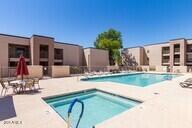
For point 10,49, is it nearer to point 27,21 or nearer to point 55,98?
point 27,21

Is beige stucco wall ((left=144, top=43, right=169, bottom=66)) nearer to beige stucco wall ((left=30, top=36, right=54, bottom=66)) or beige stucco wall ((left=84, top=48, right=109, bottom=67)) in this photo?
beige stucco wall ((left=84, top=48, right=109, bottom=67))

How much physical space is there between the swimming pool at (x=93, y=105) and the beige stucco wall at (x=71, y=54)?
55.8 ft

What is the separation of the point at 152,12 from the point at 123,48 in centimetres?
2074

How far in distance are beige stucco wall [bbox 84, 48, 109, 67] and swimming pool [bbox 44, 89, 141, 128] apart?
1716 cm

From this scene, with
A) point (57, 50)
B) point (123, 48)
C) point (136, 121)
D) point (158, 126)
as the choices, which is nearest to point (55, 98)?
point (136, 121)

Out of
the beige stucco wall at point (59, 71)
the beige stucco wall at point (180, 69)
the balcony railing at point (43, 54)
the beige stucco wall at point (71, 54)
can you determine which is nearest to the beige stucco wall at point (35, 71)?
the beige stucco wall at point (59, 71)

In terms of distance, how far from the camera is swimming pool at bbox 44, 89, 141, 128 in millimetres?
5159

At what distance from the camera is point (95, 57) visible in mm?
26297

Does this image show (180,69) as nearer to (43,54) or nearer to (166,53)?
(166,53)

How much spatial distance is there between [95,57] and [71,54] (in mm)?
4760

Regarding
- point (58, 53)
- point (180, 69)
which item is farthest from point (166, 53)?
point (58, 53)

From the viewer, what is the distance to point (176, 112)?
4602 millimetres

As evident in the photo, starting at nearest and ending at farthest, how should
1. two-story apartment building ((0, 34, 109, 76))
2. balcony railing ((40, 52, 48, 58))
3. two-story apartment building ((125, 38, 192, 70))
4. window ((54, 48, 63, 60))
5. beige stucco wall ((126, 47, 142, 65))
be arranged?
two-story apartment building ((0, 34, 109, 76)), balcony railing ((40, 52, 48, 58)), window ((54, 48, 63, 60)), two-story apartment building ((125, 38, 192, 70)), beige stucco wall ((126, 47, 142, 65))

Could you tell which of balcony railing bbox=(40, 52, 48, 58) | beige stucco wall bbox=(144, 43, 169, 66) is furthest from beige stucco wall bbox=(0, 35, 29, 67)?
beige stucco wall bbox=(144, 43, 169, 66)
